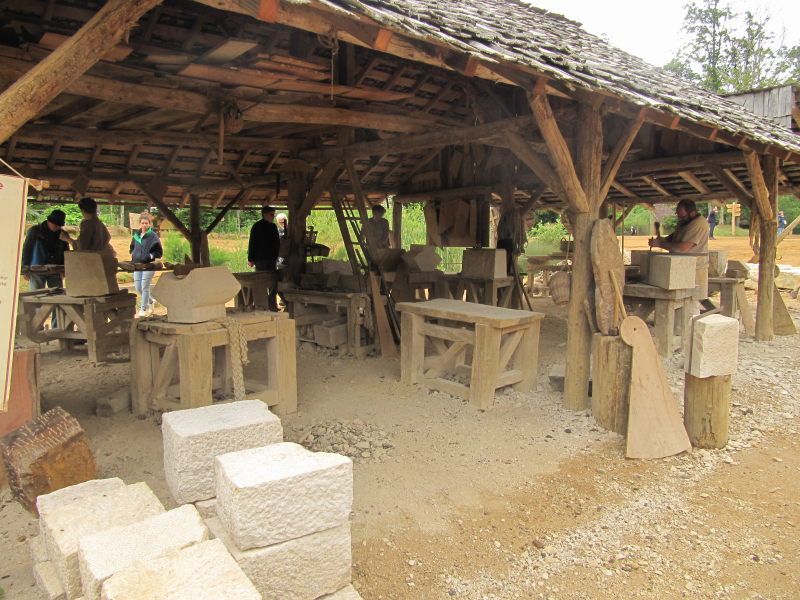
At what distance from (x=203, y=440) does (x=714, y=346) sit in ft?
11.8

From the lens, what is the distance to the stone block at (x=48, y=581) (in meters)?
2.20

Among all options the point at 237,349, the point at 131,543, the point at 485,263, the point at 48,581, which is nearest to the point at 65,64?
the point at 131,543

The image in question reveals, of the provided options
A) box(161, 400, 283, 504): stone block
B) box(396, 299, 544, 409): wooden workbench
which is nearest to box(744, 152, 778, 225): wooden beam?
box(396, 299, 544, 409): wooden workbench

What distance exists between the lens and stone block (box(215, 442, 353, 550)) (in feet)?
6.84

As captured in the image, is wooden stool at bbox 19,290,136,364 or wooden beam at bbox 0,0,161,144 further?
wooden stool at bbox 19,290,136,364

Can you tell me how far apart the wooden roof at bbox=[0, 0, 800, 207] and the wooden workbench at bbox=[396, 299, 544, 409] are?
1806 mm

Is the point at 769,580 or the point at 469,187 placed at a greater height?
the point at 469,187

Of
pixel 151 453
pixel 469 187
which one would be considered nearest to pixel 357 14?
pixel 151 453

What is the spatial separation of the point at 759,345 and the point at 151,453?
7962mm

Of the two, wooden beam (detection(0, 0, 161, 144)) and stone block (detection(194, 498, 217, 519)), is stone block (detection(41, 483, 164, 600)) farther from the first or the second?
wooden beam (detection(0, 0, 161, 144))

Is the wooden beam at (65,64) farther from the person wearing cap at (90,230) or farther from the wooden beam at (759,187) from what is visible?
the wooden beam at (759,187)

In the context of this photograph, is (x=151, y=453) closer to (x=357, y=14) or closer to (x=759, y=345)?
(x=357, y=14)

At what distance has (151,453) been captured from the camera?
4.13m

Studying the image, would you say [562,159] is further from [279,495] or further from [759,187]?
[759,187]
